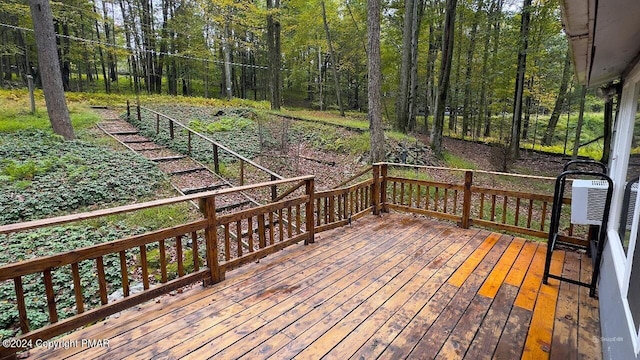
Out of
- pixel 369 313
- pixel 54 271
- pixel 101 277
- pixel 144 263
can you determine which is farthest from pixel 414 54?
pixel 101 277

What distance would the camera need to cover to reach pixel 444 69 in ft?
31.0

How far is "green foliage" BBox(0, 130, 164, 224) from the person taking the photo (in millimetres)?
4684

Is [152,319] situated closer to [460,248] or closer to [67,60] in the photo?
[460,248]

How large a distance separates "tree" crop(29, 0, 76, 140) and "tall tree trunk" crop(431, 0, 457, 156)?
9601 millimetres

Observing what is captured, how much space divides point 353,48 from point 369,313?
1647 cm

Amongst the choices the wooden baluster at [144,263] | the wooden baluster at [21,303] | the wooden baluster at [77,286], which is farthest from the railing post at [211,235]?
the wooden baluster at [21,303]

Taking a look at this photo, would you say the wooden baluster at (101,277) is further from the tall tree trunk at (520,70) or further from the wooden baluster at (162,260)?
the tall tree trunk at (520,70)

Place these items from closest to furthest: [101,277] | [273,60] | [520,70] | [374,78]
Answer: [101,277] → [374,78] → [520,70] → [273,60]

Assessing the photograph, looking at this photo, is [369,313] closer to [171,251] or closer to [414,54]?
[171,251]

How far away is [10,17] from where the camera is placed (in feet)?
50.6

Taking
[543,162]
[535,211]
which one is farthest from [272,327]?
[543,162]

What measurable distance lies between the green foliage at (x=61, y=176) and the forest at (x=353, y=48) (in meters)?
8.14

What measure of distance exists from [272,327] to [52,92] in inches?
323

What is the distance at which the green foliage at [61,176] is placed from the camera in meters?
4.68
